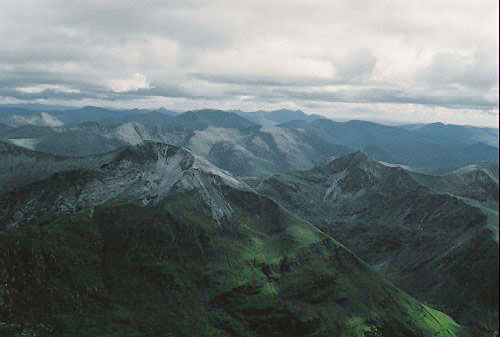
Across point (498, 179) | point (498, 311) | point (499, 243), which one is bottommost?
point (498, 311)

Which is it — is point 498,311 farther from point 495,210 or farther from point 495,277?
point 495,210

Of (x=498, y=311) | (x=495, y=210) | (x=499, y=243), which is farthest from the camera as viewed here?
(x=495, y=210)

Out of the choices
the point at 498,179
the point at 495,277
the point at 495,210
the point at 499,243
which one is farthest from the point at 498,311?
the point at 498,179

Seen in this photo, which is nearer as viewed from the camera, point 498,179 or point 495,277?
point 495,277

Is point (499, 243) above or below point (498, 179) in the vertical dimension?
below

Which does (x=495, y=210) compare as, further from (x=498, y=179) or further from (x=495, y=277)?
(x=495, y=277)

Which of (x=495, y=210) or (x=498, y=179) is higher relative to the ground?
(x=498, y=179)

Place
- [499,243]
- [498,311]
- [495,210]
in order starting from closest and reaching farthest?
[498,311] < [499,243] < [495,210]

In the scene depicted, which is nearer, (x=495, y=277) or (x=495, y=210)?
(x=495, y=277)

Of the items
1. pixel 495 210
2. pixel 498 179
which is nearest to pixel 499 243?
pixel 495 210
